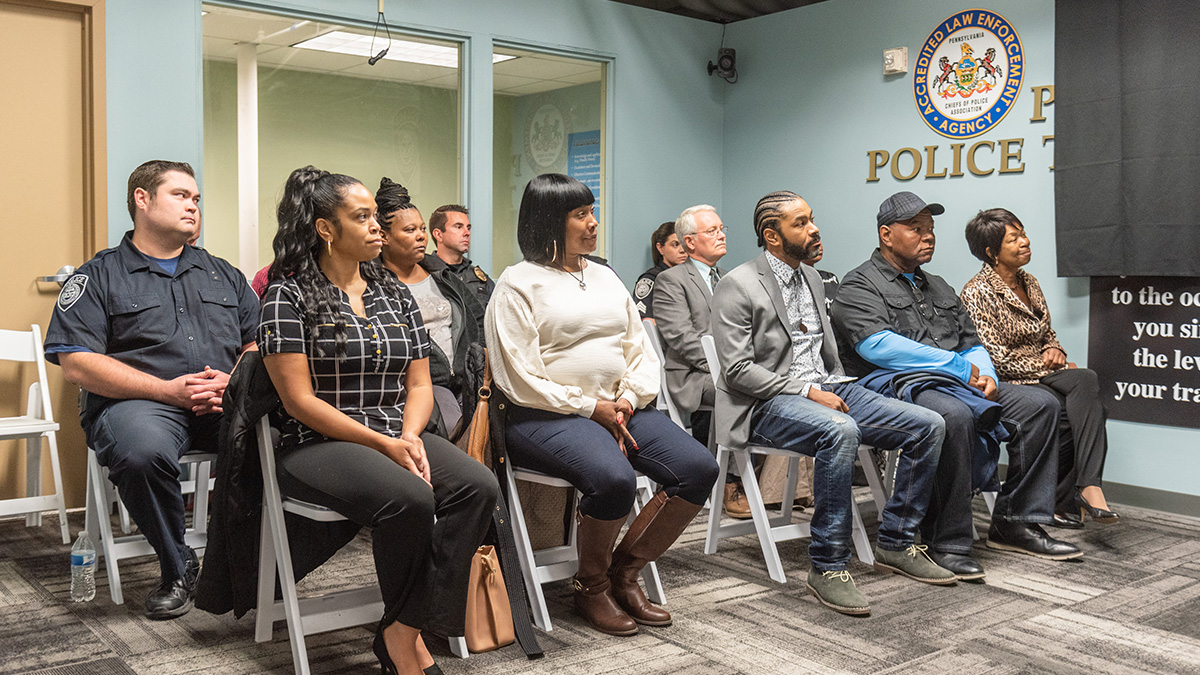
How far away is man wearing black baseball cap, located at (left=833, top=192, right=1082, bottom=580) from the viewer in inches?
152

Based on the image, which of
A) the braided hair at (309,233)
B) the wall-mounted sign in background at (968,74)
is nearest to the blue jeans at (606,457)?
the braided hair at (309,233)

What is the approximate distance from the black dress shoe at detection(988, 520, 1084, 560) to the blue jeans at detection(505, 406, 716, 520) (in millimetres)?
1601

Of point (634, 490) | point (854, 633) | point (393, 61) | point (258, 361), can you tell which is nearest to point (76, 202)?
point (393, 61)

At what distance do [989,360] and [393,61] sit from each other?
3371mm

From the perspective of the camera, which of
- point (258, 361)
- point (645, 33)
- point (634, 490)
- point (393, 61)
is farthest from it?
point (645, 33)

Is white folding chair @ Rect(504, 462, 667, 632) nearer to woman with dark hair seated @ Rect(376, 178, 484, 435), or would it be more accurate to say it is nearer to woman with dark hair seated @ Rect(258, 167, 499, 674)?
woman with dark hair seated @ Rect(258, 167, 499, 674)

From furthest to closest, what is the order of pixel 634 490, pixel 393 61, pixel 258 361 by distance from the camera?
pixel 393 61 < pixel 634 490 < pixel 258 361

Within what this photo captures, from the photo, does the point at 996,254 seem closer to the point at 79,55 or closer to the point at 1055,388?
the point at 1055,388

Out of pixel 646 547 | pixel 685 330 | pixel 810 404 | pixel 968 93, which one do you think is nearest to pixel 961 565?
pixel 810 404

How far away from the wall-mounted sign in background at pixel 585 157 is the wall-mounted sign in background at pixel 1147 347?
2.82m

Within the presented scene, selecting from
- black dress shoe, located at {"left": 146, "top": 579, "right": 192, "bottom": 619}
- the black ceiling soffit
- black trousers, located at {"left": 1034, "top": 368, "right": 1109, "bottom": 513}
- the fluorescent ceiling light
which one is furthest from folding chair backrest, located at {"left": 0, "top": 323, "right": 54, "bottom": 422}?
black trousers, located at {"left": 1034, "top": 368, "right": 1109, "bottom": 513}

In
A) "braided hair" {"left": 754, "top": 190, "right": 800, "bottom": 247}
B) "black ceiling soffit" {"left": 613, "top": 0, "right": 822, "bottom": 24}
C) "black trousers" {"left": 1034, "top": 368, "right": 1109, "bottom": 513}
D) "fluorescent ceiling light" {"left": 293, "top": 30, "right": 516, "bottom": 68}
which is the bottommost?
"black trousers" {"left": 1034, "top": 368, "right": 1109, "bottom": 513}

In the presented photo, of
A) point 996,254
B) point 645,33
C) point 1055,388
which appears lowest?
point 1055,388

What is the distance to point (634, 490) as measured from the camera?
2.92 meters
